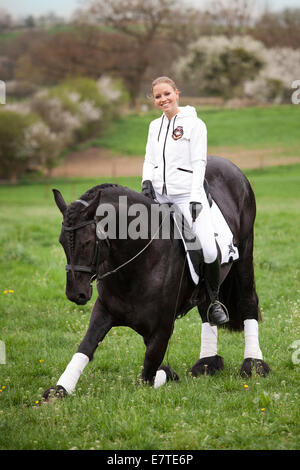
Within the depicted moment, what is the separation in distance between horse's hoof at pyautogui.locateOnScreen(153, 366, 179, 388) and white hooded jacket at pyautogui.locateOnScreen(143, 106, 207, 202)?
191 centimetres

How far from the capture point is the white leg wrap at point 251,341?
6867 mm

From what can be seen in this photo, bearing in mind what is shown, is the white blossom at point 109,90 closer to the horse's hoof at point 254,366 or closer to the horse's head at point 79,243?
the horse's hoof at point 254,366

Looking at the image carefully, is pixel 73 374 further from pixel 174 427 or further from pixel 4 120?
pixel 4 120

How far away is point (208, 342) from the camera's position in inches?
275

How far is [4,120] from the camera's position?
43188 millimetres

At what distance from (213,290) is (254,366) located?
3.43 feet

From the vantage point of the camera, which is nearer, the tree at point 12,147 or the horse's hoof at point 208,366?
the horse's hoof at point 208,366

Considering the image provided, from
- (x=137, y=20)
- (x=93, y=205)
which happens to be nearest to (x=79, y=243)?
(x=93, y=205)

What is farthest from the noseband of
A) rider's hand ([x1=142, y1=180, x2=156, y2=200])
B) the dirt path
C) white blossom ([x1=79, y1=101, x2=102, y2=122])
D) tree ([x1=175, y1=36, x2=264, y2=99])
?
tree ([x1=175, y1=36, x2=264, y2=99])

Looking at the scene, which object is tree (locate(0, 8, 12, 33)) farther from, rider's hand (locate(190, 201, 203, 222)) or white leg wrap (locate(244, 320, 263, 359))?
rider's hand (locate(190, 201, 203, 222))

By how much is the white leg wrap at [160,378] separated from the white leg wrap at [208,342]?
0.84m

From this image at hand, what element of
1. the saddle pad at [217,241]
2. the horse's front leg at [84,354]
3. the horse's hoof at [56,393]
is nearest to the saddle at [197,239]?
the saddle pad at [217,241]
